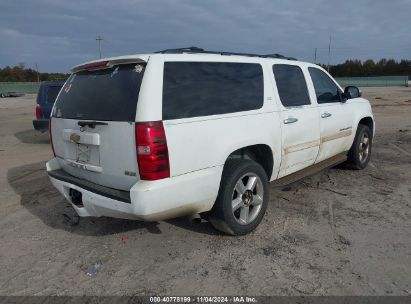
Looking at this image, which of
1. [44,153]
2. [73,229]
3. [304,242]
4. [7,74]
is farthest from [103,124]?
[7,74]

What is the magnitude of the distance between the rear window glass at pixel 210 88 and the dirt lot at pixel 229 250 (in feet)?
4.63

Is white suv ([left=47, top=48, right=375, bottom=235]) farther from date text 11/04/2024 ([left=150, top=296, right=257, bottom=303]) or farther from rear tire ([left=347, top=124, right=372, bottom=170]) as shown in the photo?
rear tire ([left=347, top=124, right=372, bottom=170])

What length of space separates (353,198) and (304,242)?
1.70 meters

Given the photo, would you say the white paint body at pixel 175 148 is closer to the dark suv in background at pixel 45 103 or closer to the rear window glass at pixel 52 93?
the dark suv in background at pixel 45 103

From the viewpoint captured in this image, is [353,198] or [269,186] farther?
[353,198]

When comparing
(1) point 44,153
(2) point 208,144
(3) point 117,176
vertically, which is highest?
(2) point 208,144

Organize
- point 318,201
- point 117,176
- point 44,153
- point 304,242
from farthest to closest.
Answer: point 44,153 → point 318,201 → point 304,242 → point 117,176

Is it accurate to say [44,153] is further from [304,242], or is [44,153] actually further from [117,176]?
[304,242]

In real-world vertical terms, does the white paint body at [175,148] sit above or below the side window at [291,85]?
below

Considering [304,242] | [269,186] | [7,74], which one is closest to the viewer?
[304,242]

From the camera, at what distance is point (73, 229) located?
443 cm

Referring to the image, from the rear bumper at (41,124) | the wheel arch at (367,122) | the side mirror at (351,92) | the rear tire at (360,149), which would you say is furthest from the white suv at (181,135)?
the rear bumper at (41,124)

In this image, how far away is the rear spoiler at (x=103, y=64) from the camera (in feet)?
11.1

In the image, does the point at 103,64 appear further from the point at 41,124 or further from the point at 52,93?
the point at 52,93
